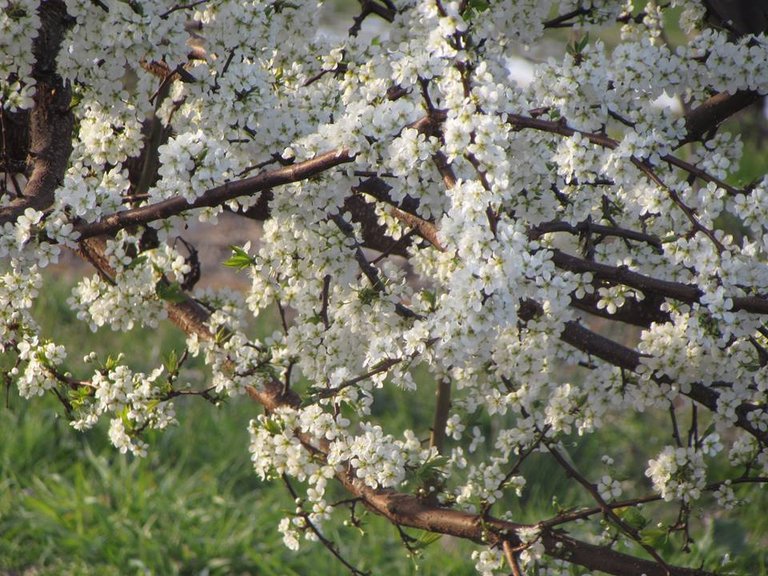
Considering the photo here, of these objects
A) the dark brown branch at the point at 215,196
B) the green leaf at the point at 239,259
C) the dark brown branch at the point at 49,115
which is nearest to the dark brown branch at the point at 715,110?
the dark brown branch at the point at 215,196

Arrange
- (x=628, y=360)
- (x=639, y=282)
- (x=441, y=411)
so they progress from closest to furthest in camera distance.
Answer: (x=639, y=282) < (x=628, y=360) < (x=441, y=411)

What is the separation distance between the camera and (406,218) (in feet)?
7.55

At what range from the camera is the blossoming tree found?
1875mm

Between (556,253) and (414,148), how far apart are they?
0.39m

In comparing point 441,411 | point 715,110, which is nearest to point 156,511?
point 441,411

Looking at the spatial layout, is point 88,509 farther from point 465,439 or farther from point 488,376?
point 488,376

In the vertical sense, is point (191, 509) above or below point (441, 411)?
above

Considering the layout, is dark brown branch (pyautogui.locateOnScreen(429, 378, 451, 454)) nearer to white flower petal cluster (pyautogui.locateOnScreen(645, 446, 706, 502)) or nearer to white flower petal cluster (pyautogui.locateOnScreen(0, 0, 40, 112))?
white flower petal cluster (pyautogui.locateOnScreen(645, 446, 706, 502))

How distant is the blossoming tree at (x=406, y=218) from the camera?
73.8 inches

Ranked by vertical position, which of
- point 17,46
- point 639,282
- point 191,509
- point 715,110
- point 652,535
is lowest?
point 652,535

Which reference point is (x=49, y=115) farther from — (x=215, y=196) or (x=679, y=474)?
(x=679, y=474)

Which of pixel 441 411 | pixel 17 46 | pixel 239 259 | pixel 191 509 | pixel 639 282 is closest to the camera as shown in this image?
pixel 639 282

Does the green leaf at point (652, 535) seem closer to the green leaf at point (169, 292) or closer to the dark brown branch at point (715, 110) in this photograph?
the dark brown branch at point (715, 110)

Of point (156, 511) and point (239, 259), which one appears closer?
point (239, 259)
